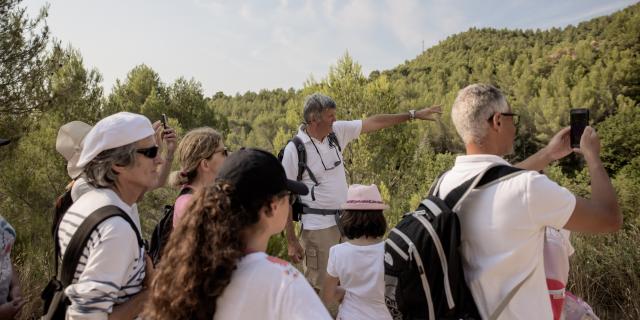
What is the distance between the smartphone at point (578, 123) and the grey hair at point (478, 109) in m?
0.29

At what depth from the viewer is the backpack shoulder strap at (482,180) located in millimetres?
1474

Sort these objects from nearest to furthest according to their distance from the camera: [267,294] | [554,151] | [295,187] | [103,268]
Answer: [267,294], [295,187], [103,268], [554,151]

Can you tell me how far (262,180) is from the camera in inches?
44.3

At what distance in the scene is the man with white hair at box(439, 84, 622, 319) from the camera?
1.41m

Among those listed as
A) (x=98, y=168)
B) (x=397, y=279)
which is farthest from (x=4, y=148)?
(x=397, y=279)

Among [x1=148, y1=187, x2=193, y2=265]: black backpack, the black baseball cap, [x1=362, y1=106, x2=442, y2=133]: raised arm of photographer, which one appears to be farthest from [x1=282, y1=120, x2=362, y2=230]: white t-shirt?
the black baseball cap

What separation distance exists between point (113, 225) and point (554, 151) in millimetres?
1654

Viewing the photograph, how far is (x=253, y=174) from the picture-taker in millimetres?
1117

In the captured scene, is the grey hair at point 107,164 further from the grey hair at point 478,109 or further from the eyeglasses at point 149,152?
the grey hair at point 478,109

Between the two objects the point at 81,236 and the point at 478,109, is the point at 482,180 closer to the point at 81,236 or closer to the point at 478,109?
the point at 478,109

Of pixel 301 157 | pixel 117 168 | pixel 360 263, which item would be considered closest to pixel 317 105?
pixel 301 157

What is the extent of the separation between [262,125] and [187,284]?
34.4 m

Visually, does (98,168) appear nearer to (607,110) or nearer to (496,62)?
(607,110)

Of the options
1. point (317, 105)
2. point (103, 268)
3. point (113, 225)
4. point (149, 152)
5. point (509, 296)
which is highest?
point (317, 105)
